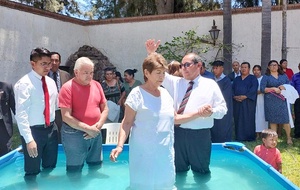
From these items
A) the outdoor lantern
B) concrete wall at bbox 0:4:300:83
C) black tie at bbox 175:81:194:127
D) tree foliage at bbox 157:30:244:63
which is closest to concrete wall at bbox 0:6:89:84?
concrete wall at bbox 0:4:300:83

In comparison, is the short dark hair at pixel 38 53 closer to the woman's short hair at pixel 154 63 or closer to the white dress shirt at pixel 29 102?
the white dress shirt at pixel 29 102

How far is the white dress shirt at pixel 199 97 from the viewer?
354 centimetres

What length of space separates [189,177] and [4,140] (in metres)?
2.42

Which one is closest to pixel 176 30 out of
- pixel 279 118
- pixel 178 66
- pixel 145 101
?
pixel 279 118

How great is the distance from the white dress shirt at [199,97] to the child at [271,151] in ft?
3.35

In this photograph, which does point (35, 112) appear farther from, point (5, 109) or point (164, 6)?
point (164, 6)

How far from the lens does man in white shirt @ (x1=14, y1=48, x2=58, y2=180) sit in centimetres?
347

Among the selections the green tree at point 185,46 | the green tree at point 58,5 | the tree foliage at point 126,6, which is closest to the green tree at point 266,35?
the green tree at point 185,46

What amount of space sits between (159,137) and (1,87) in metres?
2.40

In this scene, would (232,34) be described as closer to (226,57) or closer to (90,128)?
(226,57)

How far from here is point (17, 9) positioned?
9180 millimetres

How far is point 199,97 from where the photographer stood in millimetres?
3557

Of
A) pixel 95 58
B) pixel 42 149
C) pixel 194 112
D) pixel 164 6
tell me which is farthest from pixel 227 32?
pixel 42 149

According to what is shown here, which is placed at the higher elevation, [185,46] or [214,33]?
[214,33]
